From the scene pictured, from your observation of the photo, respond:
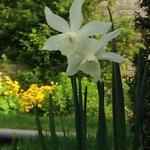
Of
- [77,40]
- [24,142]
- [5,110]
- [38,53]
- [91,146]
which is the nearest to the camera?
[77,40]

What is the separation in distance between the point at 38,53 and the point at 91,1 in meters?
1.34

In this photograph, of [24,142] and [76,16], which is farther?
[24,142]

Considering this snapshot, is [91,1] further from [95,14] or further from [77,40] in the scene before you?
[77,40]

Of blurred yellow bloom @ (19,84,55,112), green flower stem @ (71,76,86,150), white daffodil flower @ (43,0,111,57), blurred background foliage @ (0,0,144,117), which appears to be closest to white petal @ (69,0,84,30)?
white daffodil flower @ (43,0,111,57)

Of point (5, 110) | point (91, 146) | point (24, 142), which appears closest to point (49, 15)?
point (91, 146)

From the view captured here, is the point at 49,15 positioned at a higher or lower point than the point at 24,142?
higher

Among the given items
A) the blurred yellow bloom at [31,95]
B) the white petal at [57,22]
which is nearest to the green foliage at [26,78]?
the blurred yellow bloom at [31,95]

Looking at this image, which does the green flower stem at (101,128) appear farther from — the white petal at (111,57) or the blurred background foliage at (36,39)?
the blurred background foliage at (36,39)

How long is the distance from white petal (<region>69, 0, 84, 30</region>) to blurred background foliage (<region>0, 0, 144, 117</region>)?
9.20m

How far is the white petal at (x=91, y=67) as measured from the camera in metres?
1.65

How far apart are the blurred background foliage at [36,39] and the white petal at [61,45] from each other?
30.2 feet

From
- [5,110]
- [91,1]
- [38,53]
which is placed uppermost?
[91,1]

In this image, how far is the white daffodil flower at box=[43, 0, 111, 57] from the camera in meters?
1.65

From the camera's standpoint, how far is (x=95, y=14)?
1163 centimetres
